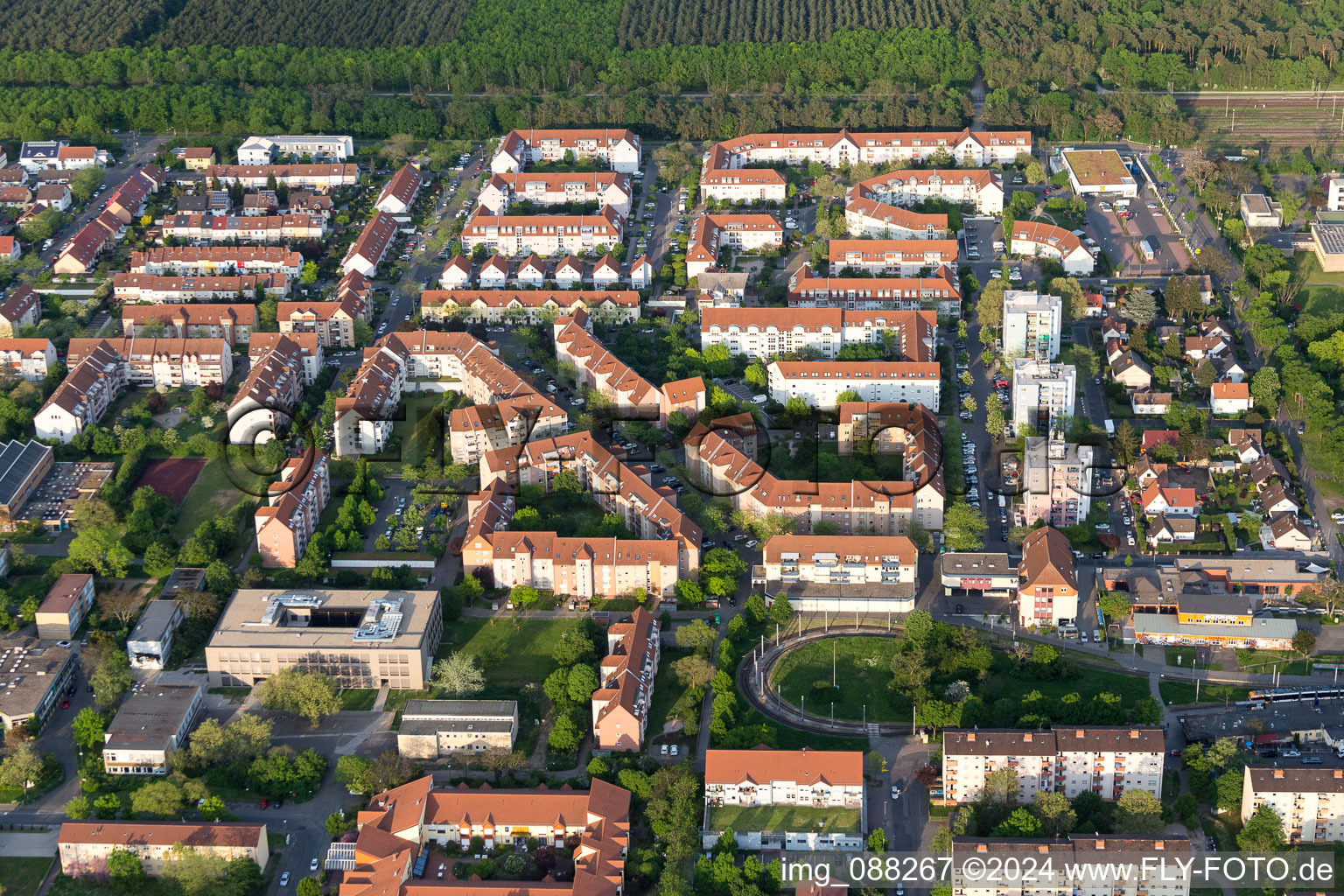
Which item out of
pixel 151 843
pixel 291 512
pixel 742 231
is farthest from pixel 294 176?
pixel 151 843

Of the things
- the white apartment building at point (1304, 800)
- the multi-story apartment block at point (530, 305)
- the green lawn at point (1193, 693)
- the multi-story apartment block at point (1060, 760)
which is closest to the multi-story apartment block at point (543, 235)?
the multi-story apartment block at point (530, 305)

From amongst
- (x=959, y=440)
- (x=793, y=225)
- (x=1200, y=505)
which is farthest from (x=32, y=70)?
(x=1200, y=505)

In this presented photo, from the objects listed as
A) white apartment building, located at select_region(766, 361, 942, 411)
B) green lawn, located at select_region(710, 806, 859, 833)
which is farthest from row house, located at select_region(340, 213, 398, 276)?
green lawn, located at select_region(710, 806, 859, 833)

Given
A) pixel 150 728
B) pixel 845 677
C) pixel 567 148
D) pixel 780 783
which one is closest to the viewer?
pixel 780 783

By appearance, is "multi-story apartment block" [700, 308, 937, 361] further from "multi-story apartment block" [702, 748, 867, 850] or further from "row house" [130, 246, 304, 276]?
"multi-story apartment block" [702, 748, 867, 850]

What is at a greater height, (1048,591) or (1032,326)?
(1032,326)

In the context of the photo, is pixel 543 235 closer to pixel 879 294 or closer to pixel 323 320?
pixel 323 320

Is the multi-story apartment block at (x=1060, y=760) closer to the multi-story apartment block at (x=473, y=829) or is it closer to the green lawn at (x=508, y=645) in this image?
the multi-story apartment block at (x=473, y=829)
